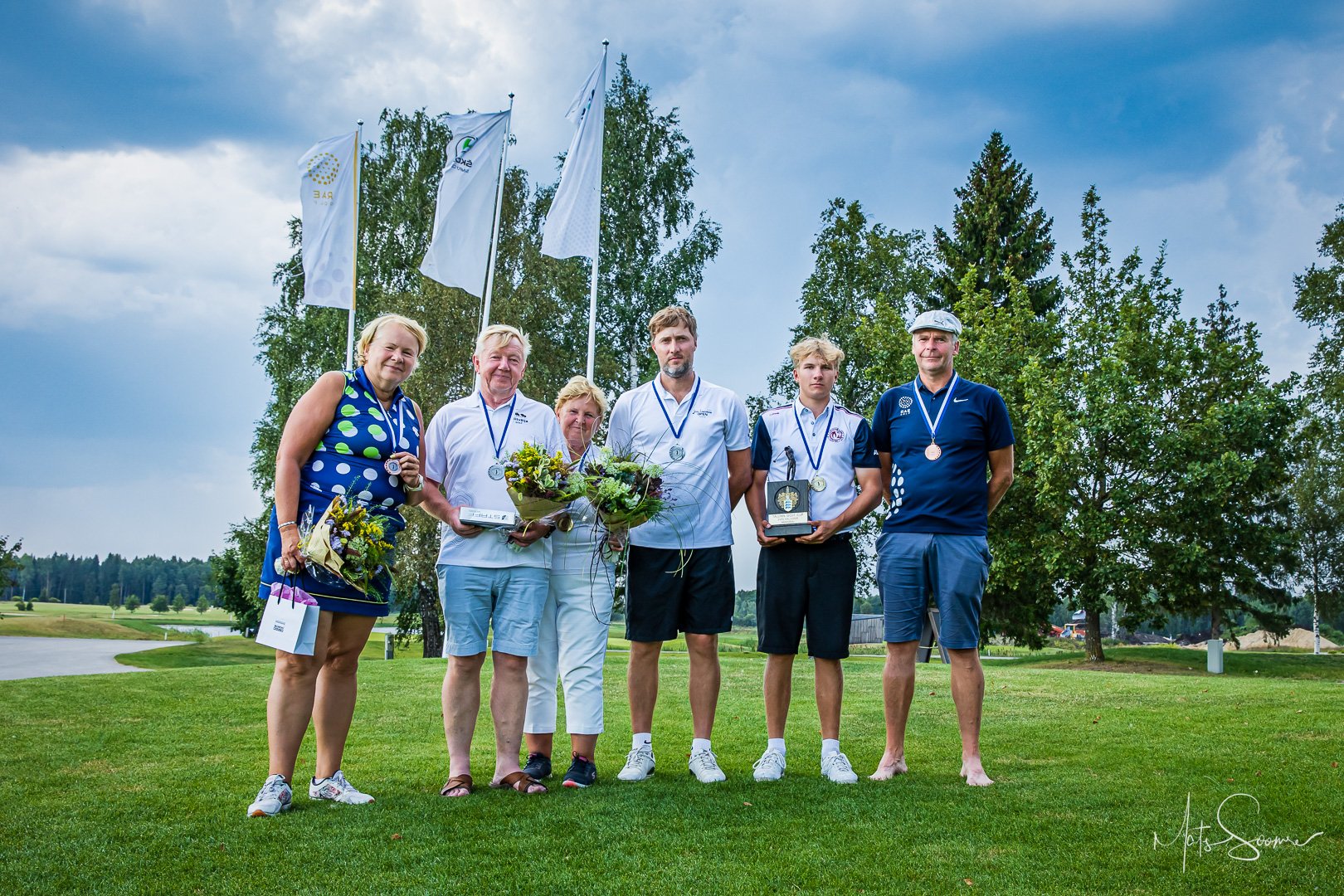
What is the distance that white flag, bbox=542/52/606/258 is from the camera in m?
9.72

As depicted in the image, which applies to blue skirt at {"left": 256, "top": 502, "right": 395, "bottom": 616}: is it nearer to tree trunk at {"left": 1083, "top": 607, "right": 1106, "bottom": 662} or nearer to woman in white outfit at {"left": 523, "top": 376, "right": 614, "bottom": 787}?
woman in white outfit at {"left": 523, "top": 376, "right": 614, "bottom": 787}

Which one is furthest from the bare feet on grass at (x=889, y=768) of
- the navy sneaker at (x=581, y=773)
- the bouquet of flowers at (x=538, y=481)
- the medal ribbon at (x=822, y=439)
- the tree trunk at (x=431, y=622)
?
the tree trunk at (x=431, y=622)

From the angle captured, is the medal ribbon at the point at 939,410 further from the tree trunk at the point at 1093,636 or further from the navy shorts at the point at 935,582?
the tree trunk at the point at 1093,636

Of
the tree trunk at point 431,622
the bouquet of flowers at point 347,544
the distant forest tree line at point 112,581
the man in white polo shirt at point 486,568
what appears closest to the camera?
the bouquet of flowers at point 347,544

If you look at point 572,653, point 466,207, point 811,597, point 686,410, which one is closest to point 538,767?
point 572,653

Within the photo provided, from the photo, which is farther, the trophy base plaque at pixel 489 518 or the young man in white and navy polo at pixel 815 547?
the young man in white and navy polo at pixel 815 547

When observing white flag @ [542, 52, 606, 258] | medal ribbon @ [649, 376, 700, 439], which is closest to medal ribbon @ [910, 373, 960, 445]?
medal ribbon @ [649, 376, 700, 439]

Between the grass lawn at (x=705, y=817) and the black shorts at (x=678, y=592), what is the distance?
0.75m

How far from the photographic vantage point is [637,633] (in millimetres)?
4809

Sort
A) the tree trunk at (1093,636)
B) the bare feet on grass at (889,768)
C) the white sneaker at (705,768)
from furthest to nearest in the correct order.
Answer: the tree trunk at (1093,636) → the bare feet on grass at (889,768) → the white sneaker at (705,768)

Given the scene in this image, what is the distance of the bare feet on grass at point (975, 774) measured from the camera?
4.57 metres

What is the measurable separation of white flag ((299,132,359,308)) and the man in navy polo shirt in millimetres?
5132

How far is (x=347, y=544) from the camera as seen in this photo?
3.91m

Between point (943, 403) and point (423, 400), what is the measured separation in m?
17.5
